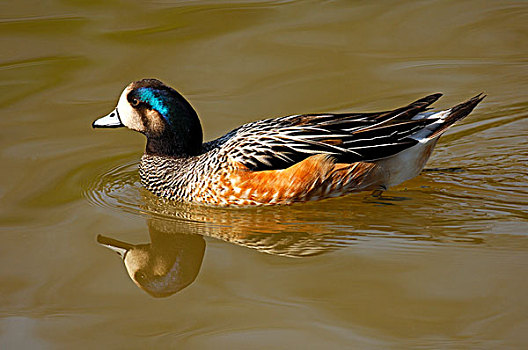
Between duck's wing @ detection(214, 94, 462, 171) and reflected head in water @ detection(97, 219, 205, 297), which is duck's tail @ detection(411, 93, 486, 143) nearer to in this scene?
duck's wing @ detection(214, 94, 462, 171)

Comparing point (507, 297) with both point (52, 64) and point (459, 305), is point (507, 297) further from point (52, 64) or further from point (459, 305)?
point (52, 64)

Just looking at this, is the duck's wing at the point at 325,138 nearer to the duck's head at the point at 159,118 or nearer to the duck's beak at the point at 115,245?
→ the duck's head at the point at 159,118

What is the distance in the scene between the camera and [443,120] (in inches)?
277

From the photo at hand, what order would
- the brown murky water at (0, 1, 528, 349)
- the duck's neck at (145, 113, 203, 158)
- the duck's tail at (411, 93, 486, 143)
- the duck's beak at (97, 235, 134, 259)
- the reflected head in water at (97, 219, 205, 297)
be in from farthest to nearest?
the duck's neck at (145, 113, 203, 158) < the duck's tail at (411, 93, 486, 143) < the duck's beak at (97, 235, 134, 259) < the reflected head in water at (97, 219, 205, 297) < the brown murky water at (0, 1, 528, 349)

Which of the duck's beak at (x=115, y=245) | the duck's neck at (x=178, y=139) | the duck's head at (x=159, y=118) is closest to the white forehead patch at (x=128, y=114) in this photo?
the duck's head at (x=159, y=118)

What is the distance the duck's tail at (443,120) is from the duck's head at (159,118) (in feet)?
6.38

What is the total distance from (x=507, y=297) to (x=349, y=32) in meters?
5.81

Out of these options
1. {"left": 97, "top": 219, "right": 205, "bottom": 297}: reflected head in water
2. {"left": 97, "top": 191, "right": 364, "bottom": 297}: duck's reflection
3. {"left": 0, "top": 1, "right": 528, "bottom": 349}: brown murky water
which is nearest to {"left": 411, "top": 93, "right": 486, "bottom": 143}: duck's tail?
{"left": 0, "top": 1, "right": 528, "bottom": 349}: brown murky water

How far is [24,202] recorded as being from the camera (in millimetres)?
7000

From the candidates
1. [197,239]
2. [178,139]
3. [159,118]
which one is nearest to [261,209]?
[197,239]

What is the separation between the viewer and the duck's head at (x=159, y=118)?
7.05 metres

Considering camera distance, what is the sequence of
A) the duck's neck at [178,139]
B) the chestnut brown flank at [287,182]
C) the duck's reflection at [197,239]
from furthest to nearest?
the duck's neck at [178,139], the chestnut brown flank at [287,182], the duck's reflection at [197,239]

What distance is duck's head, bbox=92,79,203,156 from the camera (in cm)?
705

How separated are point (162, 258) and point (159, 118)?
152 centimetres
